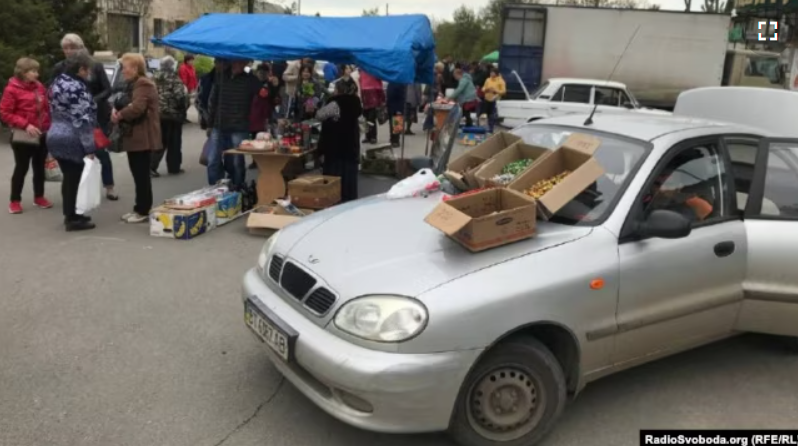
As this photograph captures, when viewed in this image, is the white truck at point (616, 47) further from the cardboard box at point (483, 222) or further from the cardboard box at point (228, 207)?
the cardboard box at point (483, 222)

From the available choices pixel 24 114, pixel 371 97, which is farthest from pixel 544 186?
pixel 371 97

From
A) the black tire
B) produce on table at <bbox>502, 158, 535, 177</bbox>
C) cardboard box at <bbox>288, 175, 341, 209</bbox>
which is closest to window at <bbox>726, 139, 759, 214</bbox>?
produce on table at <bbox>502, 158, 535, 177</bbox>

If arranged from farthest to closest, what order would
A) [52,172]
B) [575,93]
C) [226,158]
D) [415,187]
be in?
[575,93], [52,172], [226,158], [415,187]

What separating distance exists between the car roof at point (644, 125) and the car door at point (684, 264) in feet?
0.48

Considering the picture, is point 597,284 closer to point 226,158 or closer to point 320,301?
point 320,301

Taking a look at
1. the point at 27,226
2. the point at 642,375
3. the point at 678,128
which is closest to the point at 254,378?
the point at 642,375

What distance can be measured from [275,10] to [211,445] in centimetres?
3895

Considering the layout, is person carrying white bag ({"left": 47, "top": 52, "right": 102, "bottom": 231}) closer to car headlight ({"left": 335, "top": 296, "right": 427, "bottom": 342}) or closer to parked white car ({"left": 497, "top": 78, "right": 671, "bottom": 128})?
car headlight ({"left": 335, "top": 296, "right": 427, "bottom": 342})

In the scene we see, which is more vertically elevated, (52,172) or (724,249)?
(724,249)

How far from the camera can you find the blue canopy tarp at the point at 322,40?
741cm

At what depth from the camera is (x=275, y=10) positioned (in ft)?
129

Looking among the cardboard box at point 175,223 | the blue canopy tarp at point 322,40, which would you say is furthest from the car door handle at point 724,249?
the cardboard box at point 175,223

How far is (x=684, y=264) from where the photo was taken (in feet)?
11.8

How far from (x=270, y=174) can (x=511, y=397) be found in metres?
5.39
